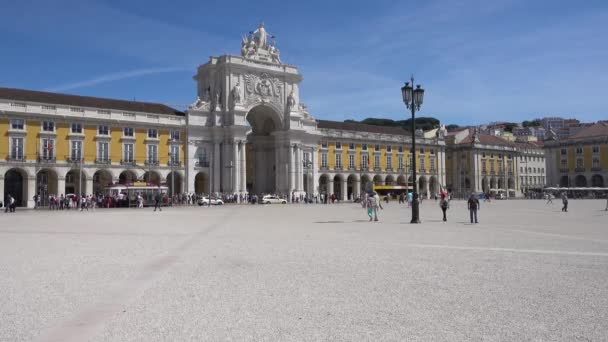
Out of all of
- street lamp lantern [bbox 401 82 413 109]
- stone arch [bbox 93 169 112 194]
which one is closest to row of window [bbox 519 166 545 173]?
stone arch [bbox 93 169 112 194]

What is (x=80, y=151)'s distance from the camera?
2280 inches

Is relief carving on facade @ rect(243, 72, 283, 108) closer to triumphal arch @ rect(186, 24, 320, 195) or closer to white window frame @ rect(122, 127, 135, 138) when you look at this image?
triumphal arch @ rect(186, 24, 320, 195)

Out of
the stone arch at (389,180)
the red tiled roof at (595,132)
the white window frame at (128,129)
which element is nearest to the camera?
the white window frame at (128,129)

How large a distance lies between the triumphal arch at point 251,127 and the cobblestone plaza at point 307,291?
51626 millimetres

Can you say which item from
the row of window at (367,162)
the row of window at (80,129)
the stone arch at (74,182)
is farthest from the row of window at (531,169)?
the stone arch at (74,182)

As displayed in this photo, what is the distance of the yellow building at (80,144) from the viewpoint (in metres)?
54.5

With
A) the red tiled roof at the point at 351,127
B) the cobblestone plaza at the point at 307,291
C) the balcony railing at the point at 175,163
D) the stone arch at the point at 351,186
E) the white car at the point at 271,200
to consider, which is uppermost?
the red tiled roof at the point at 351,127

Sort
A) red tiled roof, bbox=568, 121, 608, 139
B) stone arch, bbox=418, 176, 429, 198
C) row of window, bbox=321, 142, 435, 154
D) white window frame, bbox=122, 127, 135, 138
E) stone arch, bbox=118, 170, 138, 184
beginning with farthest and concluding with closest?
red tiled roof, bbox=568, 121, 608, 139 → stone arch, bbox=418, 176, 429, 198 → row of window, bbox=321, 142, 435, 154 → stone arch, bbox=118, 170, 138, 184 → white window frame, bbox=122, 127, 135, 138

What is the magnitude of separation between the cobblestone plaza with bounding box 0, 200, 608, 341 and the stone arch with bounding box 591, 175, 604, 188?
98191mm

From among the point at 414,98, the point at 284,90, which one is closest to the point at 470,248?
the point at 414,98

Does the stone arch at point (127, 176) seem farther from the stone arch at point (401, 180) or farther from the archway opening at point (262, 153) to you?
the stone arch at point (401, 180)

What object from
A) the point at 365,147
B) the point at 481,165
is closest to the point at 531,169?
the point at 481,165

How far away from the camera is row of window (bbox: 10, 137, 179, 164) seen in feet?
178

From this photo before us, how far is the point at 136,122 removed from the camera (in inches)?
2434
